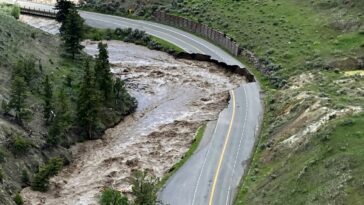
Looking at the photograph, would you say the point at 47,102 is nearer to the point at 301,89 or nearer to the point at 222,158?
the point at 222,158

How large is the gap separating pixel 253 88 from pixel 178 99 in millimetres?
11069

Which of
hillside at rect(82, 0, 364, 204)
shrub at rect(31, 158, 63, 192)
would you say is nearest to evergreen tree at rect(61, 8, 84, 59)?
hillside at rect(82, 0, 364, 204)

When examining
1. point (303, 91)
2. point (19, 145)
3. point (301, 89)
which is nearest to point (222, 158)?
point (303, 91)

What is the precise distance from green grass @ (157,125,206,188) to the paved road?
582 millimetres

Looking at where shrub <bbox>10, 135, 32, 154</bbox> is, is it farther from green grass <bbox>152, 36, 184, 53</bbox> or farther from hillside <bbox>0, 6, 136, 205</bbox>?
green grass <bbox>152, 36, 184, 53</bbox>

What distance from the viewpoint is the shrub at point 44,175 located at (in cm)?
5850

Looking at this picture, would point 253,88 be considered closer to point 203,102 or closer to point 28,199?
point 203,102

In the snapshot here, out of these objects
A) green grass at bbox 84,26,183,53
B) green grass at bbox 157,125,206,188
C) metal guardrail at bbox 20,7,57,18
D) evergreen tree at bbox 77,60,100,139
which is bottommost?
green grass at bbox 157,125,206,188

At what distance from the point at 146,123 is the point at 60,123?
13.9 meters

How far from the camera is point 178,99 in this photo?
82.8m

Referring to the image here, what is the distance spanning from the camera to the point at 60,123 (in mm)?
65188

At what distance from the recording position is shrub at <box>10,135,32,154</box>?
60375 millimetres

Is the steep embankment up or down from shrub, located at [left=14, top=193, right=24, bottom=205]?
up

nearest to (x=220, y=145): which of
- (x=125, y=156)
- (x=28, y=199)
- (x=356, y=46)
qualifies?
(x=125, y=156)
